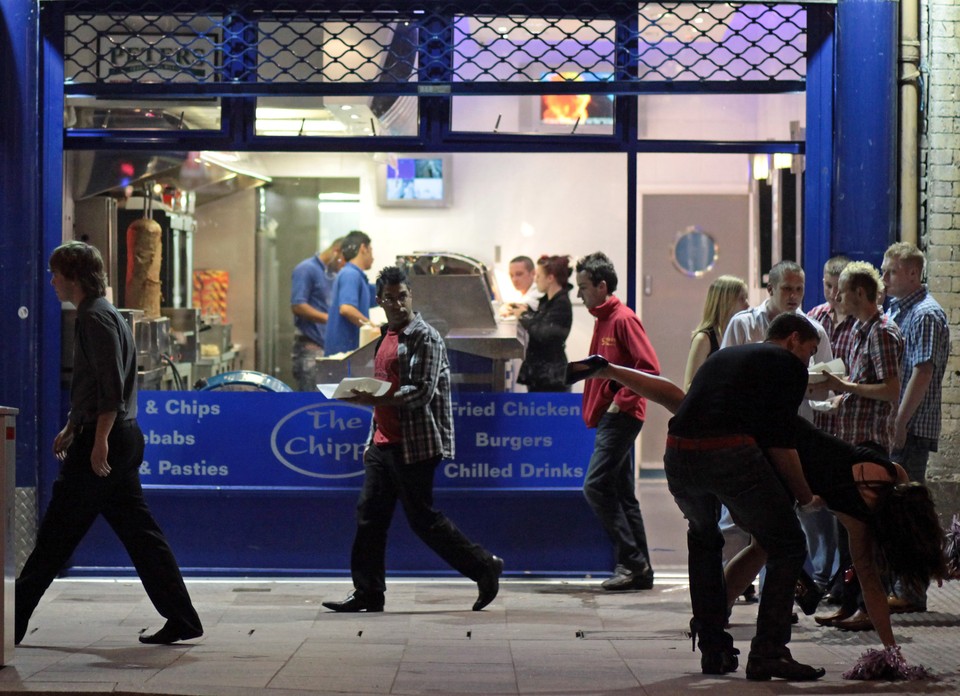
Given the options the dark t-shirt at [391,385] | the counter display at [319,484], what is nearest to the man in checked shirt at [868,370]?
the counter display at [319,484]

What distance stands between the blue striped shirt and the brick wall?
2.21 feet

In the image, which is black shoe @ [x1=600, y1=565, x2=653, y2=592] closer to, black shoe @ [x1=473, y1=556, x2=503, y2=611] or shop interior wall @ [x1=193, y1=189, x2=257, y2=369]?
black shoe @ [x1=473, y1=556, x2=503, y2=611]

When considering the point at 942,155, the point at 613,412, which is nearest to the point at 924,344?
the point at 942,155

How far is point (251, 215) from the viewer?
9.62m

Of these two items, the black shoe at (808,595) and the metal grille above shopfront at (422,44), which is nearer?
the black shoe at (808,595)

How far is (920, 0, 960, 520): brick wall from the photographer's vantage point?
321 inches

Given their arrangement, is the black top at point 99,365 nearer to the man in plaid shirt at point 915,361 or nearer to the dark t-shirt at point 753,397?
the dark t-shirt at point 753,397

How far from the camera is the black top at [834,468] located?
5973 millimetres

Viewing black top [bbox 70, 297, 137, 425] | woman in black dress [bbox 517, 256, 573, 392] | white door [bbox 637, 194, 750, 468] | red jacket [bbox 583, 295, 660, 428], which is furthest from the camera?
white door [bbox 637, 194, 750, 468]

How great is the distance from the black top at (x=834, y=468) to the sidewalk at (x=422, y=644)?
0.74m

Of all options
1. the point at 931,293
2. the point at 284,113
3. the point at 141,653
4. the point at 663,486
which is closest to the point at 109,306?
the point at 141,653

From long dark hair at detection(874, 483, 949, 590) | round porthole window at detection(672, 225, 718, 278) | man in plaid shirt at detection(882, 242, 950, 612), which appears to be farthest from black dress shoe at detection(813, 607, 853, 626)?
round porthole window at detection(672, 225, 718, 278)

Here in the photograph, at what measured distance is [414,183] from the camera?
9.04 m

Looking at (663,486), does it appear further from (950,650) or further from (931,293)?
(950,650)
